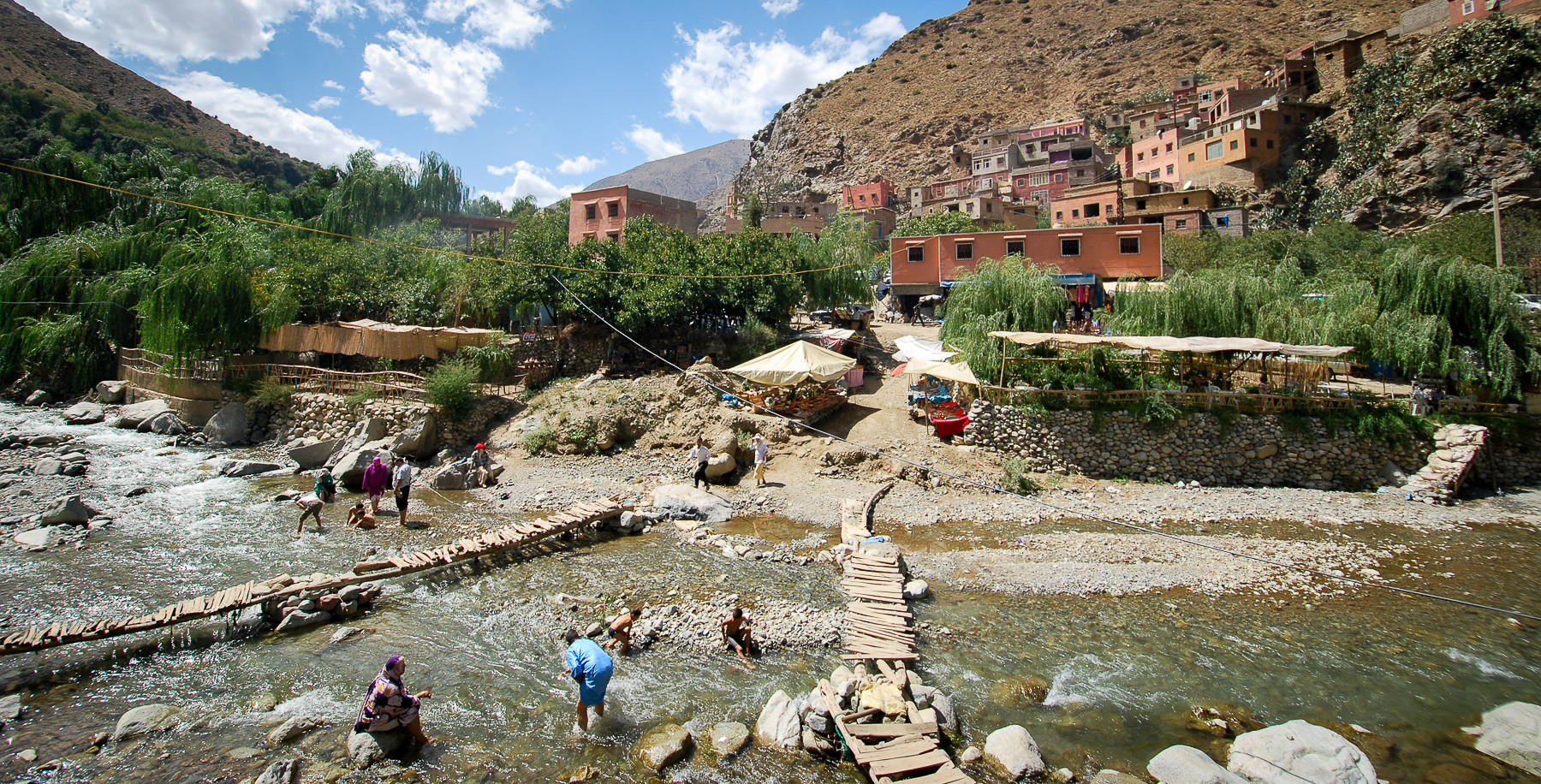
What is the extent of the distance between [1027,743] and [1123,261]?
3112cm

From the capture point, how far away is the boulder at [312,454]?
2003cm

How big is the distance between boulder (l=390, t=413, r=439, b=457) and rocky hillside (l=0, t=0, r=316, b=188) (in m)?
62.1

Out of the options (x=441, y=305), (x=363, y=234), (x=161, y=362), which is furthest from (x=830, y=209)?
(x=161, y=362)

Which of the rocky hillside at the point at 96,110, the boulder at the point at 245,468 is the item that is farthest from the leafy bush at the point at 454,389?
the rocky hillside at the point at 96,110

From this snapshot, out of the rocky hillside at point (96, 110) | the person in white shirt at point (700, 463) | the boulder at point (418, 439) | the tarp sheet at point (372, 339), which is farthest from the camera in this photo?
the rocky hillside at point (96, 110)

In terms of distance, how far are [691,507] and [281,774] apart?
9.48m

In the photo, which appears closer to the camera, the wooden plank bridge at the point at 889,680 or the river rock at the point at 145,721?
the wooden plank bridge at the point at 889,680

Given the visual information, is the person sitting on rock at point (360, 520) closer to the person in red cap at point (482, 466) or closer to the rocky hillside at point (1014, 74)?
the person in red cap at point (482, 466)

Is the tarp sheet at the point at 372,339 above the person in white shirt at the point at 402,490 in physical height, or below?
above

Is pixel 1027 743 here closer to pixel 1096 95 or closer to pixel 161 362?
pixel 161 362

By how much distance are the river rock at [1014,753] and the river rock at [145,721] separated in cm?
1002

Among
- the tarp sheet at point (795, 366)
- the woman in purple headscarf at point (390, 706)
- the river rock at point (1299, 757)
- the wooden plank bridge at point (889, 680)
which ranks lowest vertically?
the river rock at point (1299, 757)

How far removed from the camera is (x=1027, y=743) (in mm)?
7516

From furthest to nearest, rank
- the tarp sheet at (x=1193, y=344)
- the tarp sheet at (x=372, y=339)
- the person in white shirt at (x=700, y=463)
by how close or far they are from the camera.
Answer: the tarp sheet at (x=372, y=339), the tarp sheet at (x=1193, y=344), the person in white shirt at (x=700, y=463)
